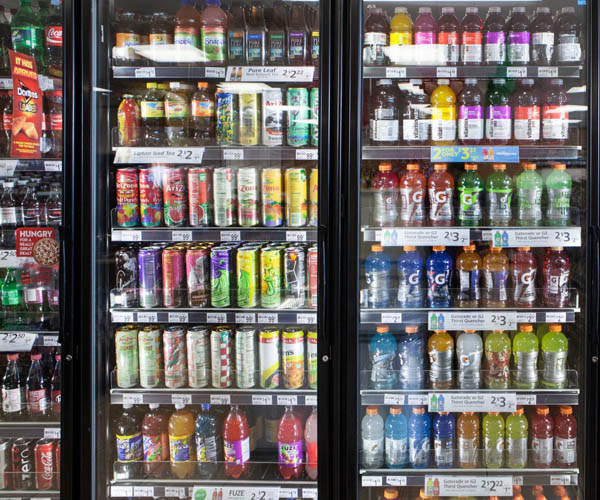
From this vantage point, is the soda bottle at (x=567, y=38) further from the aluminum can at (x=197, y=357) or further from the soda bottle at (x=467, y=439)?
the aluminum can at (x=197, y=357)

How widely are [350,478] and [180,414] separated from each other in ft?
2.48

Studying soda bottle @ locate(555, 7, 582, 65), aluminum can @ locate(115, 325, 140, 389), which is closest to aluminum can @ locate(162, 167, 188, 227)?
aluminum can @ locate(115, 325, 140, 389)

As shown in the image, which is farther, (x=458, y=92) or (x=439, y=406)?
(x=458, y=92)

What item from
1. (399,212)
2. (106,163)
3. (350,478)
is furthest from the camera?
(399,212)

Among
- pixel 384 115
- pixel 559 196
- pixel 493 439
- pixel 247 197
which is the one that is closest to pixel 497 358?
pixel 493 439

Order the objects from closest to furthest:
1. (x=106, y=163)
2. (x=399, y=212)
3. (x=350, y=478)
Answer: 1. (x=350, y=478)
2. (x=106, y=163)
3. (x=399, y=212)

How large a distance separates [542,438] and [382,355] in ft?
2.41

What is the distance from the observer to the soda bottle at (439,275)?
2365 millimetres

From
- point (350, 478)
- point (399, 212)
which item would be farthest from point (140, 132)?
point (350, 478)

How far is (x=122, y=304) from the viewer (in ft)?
7.55

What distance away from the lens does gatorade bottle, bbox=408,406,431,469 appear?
2285 mm

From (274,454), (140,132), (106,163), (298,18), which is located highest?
(298,18)

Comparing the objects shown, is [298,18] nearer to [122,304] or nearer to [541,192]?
[541,192]

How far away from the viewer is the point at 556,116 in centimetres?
231
